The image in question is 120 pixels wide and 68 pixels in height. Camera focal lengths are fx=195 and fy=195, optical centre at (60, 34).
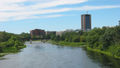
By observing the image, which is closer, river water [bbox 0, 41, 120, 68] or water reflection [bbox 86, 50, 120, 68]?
water reflection [bbox 86, 50, 120, 68]

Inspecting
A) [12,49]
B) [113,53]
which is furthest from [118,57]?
[12,49]

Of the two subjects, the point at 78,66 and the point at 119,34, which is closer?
the point at 78,66

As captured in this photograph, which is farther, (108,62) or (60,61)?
(60,61)

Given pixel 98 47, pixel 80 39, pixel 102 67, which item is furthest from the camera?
pixel 80 39

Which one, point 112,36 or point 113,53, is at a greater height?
point 112,36

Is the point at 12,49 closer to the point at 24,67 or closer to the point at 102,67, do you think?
the point at 24,67

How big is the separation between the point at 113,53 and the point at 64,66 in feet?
49.9

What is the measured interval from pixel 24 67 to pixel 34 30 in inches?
6205

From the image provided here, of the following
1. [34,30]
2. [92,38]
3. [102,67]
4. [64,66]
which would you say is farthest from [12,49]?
[34,30]

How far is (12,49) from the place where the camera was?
64.6m

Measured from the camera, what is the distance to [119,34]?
49719 millimetres

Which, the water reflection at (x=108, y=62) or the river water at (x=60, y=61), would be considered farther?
the river water at (x=60, y=61)

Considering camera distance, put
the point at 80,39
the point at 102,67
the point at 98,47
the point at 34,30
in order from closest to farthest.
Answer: the point at 102,67 → the point at 98,47 → the point at 80,39 → the point at 34,30

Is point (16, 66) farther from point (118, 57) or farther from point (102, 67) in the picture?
point (118, 57)
